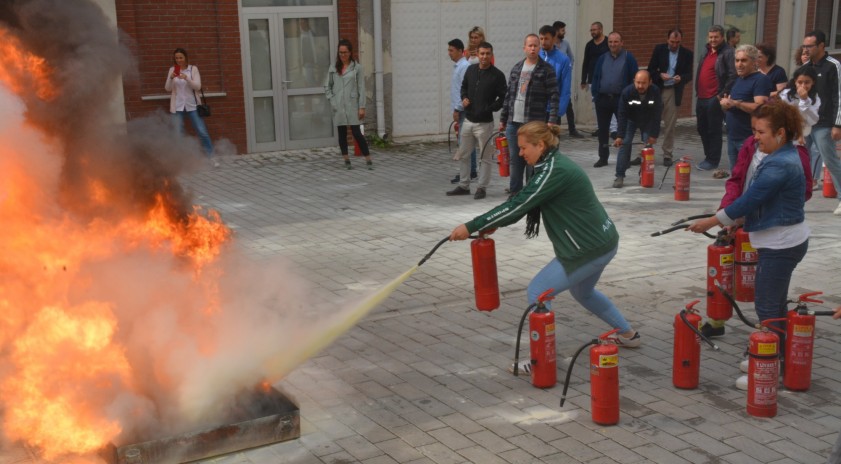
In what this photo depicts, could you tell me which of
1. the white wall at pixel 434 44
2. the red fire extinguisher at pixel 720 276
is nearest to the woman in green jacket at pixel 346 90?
the white wall at pixel 434 44

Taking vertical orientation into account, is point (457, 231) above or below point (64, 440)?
above

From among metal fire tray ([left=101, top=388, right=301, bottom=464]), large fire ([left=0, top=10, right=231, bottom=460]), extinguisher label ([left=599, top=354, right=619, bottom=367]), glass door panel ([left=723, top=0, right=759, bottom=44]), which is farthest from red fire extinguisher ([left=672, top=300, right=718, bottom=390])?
glass door panel ([left=723, top=0, right=759, bottom=44])

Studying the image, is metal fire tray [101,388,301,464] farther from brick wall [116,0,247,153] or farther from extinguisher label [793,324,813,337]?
brick wall [116,0,247,153]

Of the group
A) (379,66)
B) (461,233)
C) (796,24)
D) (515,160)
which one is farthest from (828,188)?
(796,24)

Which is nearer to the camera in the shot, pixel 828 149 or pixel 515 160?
pixel 828 149

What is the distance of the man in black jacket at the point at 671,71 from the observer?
15.9 meters

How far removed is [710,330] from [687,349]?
1.20 metres

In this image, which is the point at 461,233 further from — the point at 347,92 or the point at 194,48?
the point at 194,48

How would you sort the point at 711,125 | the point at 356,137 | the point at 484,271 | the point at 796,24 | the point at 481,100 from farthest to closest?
1. the point at 796,24
2. the point at 356,137
3. the point at 711,125
4. the point at 481,100
5. the point at 484,271

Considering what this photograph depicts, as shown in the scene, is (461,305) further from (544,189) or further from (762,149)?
(762,149)

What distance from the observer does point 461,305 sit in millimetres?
8984

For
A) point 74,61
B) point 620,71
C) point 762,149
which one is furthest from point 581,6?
point 74,61

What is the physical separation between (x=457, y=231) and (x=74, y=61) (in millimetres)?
2732

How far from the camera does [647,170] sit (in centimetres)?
1391
